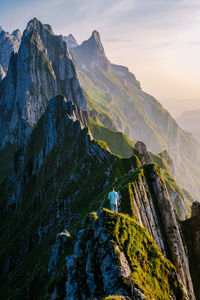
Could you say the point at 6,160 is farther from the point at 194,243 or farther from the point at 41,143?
the point at 194,243

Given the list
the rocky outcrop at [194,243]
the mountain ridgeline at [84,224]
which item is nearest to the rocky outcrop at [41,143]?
the mountain ridgeline at [84,224]

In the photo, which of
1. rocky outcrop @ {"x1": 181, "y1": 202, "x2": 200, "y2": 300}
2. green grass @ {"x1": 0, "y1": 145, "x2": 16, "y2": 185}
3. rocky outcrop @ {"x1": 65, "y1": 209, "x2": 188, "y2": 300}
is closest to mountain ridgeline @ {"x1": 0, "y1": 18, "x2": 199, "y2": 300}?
rocky outcrop @ {"x1": 65, "y1": 209, "x2": 188, "y2": 300}

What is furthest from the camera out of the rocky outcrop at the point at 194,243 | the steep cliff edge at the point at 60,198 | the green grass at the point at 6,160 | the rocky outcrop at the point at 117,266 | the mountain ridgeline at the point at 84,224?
the green grass at the point at 6,160

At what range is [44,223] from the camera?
7500cm

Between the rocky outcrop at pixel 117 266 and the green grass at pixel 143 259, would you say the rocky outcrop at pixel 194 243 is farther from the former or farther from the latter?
the rocky outcrop at pixel 117 266

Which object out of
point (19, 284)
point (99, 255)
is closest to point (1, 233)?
point (19, 284)

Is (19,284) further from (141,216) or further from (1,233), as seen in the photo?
(1,233)

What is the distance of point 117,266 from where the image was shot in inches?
728

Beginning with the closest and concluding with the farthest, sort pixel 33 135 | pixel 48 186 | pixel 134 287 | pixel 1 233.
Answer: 1. pixel 134 287
2. pixel 48 186
3. pixel 1 233
4. pixel 33 135

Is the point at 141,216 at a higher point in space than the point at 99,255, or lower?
higher

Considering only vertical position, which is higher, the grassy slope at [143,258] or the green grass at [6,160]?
the green grass at [6,160]

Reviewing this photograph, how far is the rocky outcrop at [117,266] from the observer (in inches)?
712

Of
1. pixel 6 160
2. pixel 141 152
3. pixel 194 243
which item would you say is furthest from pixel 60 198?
pixel 6 160

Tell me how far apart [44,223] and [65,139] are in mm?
40511
